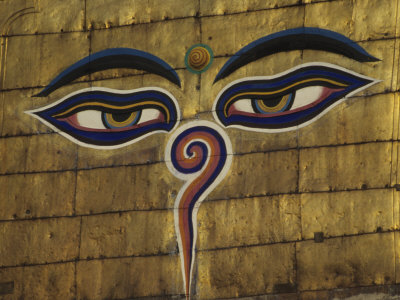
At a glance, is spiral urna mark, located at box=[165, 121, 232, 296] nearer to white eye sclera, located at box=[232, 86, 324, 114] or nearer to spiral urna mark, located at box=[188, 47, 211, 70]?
white eye sclera, located at box=[232, 86, 324, 114]

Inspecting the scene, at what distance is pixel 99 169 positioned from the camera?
1435 centimetres

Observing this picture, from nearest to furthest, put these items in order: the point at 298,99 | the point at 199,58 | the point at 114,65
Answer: the point at 298,99
the point at 199,58
the point at 114,65

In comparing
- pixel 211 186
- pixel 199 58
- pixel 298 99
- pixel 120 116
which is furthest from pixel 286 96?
pixel 120 116

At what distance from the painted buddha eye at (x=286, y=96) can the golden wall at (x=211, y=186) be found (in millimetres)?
118

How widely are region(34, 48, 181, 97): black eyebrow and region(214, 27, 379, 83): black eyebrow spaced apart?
47.9 inches

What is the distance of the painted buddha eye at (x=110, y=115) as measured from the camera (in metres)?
14.3

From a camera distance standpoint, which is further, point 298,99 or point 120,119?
point 120,119

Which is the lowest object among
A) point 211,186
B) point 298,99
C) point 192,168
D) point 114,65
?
point 211,186

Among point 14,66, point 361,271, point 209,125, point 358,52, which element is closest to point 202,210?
point 209,125

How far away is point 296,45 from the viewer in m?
13.9

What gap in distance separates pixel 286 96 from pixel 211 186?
2430mm

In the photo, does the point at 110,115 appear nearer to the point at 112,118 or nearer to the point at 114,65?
the point at 112,118

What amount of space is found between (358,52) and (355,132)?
5.47 ft

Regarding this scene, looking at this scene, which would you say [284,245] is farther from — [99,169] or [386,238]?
[99,169]
